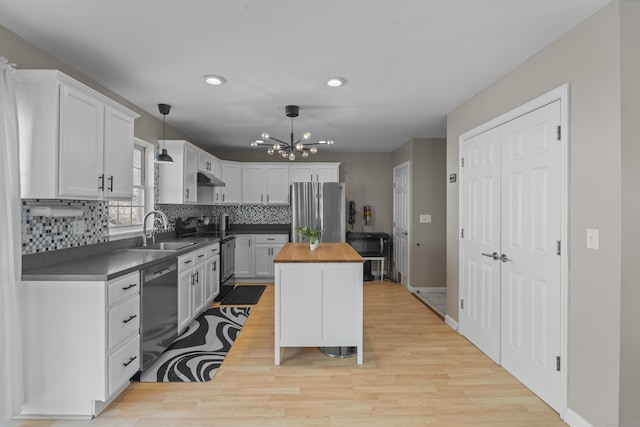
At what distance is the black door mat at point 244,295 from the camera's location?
182 inches

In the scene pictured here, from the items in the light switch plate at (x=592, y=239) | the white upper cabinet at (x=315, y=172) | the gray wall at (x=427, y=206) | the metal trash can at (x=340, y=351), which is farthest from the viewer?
the white upper cabinet at (x=315, y=172)

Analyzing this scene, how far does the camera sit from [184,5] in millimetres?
1844

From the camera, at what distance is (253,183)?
→ 6102 mm

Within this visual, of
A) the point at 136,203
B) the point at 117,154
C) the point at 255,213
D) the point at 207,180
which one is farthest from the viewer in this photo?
the point at 255,213

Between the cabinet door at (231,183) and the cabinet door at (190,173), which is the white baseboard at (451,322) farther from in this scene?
the cabinet door at (231,183)

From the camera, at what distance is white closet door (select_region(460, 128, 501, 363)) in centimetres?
286

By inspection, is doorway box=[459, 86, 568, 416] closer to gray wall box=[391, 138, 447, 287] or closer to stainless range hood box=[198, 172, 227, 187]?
gray wall box=[391, 138, 447, 287]

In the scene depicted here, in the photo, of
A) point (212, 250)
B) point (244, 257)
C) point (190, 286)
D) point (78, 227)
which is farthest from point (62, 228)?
point (244, 257)

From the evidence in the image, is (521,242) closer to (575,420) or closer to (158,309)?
(575,420)

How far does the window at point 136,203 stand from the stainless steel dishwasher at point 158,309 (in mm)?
901

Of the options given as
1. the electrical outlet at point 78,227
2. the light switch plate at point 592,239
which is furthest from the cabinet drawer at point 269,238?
the light switch plate at point 592,239

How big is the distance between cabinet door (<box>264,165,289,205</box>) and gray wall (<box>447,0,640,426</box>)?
14.6 ft

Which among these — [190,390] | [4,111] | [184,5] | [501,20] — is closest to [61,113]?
[4,111]

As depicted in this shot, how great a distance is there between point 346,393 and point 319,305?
2.33 ft
